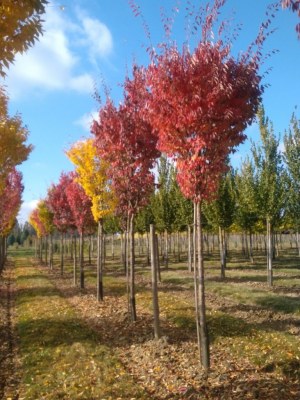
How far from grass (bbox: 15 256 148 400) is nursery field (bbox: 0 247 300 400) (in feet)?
0.07

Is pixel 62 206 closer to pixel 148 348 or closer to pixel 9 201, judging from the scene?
pixel 9 201

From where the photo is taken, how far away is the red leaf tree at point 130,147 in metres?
11.7

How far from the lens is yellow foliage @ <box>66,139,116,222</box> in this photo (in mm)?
15336

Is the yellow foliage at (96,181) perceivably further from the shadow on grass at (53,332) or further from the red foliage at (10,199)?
the red foliage at (10,199)

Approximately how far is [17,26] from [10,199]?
22.0 m

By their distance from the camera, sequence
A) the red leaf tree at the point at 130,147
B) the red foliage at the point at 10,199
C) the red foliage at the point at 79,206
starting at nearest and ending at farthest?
1. the red leaf tree at the point at 130,147
2. the red foliage at the point at 79,206
3. the red foliage at the point at 10,199

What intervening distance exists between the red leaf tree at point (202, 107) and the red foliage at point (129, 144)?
350cm

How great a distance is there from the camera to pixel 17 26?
4.68 meters

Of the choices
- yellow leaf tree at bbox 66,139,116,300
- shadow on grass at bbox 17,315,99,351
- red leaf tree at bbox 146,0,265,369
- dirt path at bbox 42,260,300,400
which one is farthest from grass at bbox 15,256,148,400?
yellow leaf tree at bbox 66,139,116,300

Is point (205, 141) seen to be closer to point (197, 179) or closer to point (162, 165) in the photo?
point (197, 179)

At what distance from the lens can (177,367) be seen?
800 centimetres

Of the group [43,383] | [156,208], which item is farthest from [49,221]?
[43,383]

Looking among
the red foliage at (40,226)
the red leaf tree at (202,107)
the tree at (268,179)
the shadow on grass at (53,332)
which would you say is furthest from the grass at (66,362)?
the red foliage at (40,226)

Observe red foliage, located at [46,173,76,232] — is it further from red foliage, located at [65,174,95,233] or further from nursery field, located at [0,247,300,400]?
nursery field, located at [0,247,300,400]
